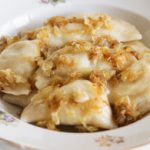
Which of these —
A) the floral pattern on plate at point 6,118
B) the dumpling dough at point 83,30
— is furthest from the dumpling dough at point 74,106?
the dumpling dough at point 83,30

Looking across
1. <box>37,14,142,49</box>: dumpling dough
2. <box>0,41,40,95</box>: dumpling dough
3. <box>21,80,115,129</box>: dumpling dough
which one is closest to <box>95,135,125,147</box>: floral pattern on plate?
<box>21,80,115,129</box>: dumpling dough

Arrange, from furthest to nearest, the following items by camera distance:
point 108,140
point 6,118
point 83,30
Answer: point 83,30, point 6,118, point 108,140

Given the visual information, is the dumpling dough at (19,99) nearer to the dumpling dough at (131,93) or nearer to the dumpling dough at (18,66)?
the dumpling dough at (18,66)

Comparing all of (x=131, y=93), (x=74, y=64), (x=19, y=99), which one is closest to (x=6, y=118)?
(x=19, y=99)

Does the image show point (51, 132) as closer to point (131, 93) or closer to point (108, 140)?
point (108, 140)

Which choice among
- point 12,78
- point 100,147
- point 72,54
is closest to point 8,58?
point 12,78

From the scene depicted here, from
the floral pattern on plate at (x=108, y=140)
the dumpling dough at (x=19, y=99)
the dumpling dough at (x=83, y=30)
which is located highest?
the dumpling dough at (x=83, y=30)

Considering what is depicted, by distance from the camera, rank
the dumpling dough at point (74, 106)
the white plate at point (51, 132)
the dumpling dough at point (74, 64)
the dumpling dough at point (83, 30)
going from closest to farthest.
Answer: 1. the white plate at point (51, 132)
2. the dumpling dough at point (74, 106)
3. the dumpling dough at point (74, 64)
4. the dumpling dough at point (83, 30)
